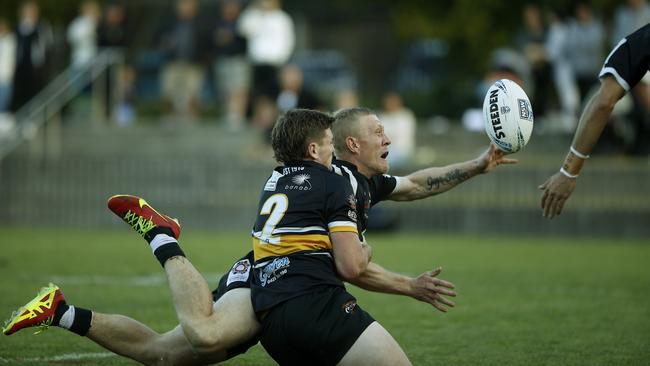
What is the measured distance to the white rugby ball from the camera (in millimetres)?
7570

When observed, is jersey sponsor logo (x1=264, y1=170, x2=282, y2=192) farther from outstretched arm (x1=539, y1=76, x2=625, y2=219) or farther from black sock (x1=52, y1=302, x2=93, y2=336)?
outstretched arm (x1=539, y1=76, x2=625, y2=219)

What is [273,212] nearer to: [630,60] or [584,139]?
[584,139]

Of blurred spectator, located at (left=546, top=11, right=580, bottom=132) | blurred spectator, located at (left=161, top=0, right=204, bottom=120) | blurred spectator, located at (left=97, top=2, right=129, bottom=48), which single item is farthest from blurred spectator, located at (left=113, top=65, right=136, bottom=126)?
blurred spectator, located at (left=546, top=11, right=580, bottom=132)

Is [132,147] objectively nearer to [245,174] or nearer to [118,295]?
[245,174]

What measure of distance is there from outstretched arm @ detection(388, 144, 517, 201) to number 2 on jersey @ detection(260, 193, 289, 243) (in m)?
1.40

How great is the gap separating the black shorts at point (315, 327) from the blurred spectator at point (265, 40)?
14.4 metres

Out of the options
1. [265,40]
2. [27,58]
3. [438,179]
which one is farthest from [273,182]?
[27,58]

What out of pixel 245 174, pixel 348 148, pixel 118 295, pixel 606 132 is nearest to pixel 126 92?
pixel 245 174

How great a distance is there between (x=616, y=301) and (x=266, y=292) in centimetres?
502

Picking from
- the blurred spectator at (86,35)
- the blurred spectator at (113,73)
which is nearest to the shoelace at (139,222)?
the blurred spectator at (113,73)

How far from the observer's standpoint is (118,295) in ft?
34.7

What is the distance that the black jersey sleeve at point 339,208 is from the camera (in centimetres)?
661

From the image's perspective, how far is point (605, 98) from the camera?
287 inches

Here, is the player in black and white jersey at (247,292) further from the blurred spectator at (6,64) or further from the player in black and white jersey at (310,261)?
the blurred spectator at (6,64)
